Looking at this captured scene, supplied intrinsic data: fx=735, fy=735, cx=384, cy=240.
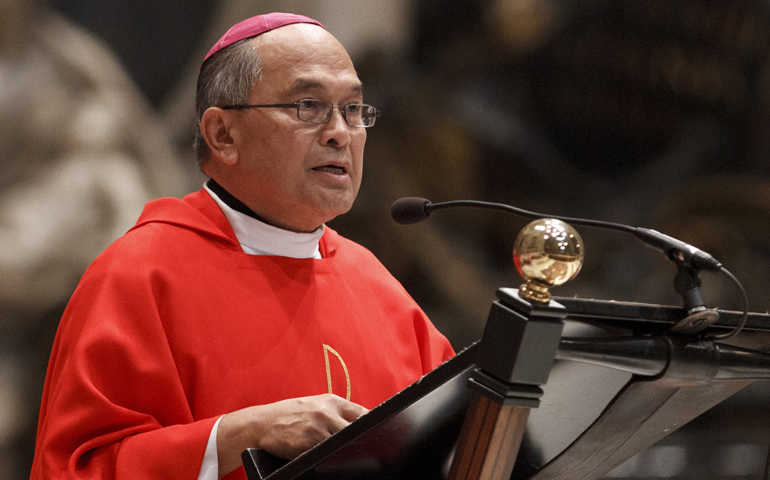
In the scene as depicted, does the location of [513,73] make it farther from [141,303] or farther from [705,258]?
[705,258]

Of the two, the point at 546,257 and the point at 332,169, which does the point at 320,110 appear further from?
the point at 546,257

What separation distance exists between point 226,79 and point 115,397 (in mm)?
1195

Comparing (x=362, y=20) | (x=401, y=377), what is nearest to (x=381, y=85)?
(x=362, y=20)

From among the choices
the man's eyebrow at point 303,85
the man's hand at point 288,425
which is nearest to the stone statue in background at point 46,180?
the man's eyebrow at point 303,85

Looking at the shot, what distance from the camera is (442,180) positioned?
4.49 m

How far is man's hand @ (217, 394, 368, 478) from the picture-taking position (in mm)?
1509

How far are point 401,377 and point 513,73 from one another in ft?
9.02

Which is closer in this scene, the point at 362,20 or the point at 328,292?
the point at 328,292

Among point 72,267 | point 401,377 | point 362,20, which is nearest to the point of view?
point 401,377

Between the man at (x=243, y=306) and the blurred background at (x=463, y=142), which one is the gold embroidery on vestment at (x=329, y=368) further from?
the blurred background at (x=463, y=142)

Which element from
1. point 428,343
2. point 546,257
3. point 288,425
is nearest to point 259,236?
point 428,343

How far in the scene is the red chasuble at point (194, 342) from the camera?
5.88 feet

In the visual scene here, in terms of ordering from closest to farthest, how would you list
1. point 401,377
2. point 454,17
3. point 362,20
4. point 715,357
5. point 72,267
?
1. point 715,357
2. point 401,377
3. point 72,267
4. point 362,20
5. point 454,17

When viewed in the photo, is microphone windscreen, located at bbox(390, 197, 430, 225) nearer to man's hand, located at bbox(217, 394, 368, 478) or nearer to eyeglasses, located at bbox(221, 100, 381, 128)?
man's hand, located at bbox(217, 394, 368, 478)
